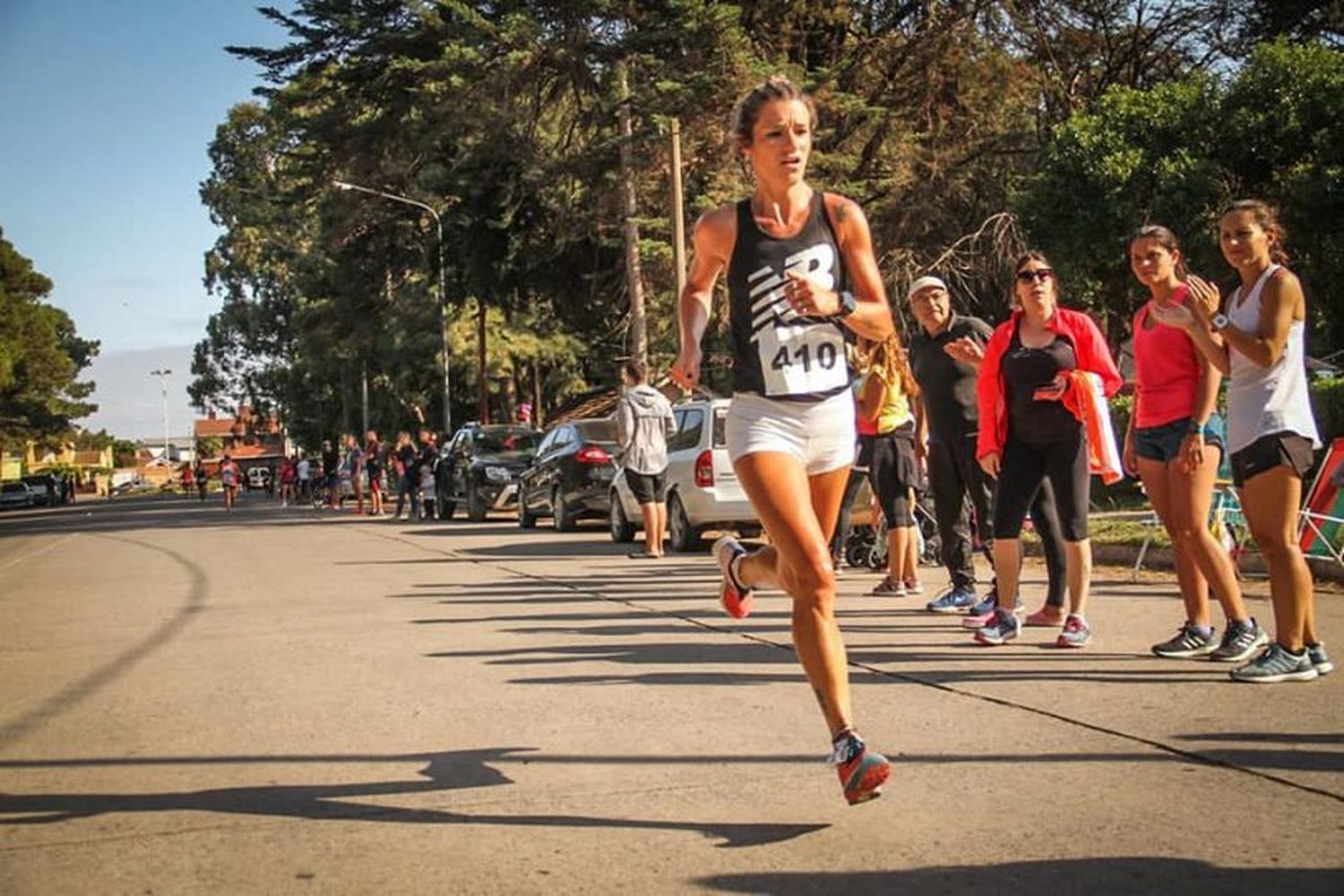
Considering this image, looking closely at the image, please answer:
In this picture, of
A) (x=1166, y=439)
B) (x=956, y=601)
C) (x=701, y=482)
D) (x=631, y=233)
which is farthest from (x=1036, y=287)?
(x=631, y=233)

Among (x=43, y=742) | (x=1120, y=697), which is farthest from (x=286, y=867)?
(x=1120, y=697)

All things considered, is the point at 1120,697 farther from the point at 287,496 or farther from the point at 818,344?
the point at 287,496

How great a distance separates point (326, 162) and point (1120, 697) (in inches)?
1049

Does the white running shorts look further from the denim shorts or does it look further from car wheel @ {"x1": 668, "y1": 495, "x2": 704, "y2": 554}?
car wheel @ {"x1": 668, "y1": 495, "x2": 704, "y2": 554}

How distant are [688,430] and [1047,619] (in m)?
8.07

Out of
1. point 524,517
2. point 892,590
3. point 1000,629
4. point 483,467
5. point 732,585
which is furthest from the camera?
point 483,467

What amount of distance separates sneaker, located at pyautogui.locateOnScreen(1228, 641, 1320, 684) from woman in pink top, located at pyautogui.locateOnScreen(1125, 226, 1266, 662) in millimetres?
514

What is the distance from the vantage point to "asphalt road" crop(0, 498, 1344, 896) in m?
3.99

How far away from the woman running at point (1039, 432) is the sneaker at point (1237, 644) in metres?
0.80

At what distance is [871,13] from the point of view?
99.1 ft

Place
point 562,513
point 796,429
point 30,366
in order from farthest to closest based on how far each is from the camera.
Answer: point 30,366
point 562,513
point 796,429

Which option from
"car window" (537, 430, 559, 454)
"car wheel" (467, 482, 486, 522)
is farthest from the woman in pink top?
"car wheel" (467, 482, 486, 522)

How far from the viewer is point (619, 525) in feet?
57.3

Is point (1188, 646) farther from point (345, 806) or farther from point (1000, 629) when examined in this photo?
point (345, 806)
